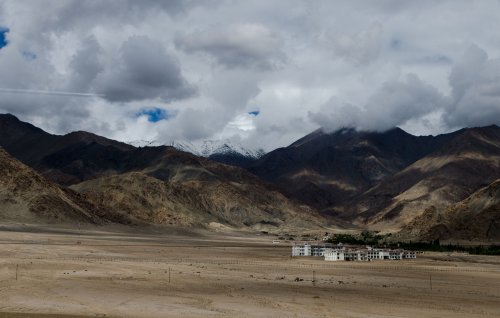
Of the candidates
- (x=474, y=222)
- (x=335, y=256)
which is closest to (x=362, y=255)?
(x=335, y=256)

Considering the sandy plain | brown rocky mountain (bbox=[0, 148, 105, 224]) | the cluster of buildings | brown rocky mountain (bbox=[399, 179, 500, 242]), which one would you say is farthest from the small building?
brown rocky mountain (bbox=[0, 148, 105, 224])

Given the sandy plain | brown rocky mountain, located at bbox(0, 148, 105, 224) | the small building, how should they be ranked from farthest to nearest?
brown rocky mountain, located at bbox(0, 148, 105, 224) < the small building < the sandy plain

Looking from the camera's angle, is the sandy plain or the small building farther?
the small building

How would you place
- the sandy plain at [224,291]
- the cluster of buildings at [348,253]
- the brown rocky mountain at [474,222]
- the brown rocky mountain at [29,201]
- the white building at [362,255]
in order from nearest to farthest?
the sandy plain at [224,291]
the white building at [362,255]
the cluster of buildings at [348,253]
the brown rocky mountain at [474,222]
the brown rocky mountain at [29,201]

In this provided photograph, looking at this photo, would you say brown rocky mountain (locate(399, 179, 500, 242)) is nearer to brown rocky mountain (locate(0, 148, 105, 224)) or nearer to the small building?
the small building

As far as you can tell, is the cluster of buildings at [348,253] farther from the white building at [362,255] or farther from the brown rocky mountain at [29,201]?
the brown rocky mountain at [29,201]

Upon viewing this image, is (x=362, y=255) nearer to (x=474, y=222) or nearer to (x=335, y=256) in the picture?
(x=335, y=256)

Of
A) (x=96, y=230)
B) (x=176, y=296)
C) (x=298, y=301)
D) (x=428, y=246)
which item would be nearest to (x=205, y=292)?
(x=176, y=296)

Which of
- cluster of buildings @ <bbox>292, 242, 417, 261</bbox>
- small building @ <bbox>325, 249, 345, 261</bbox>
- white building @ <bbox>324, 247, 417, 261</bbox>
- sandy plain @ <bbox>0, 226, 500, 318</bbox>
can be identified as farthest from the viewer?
cluster of buildings @ <bbox>292, 242, 417, 261</bbox>

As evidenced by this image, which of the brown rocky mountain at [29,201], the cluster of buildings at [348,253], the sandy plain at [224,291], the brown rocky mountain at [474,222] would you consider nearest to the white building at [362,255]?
the cluster of buildings at [348,253]

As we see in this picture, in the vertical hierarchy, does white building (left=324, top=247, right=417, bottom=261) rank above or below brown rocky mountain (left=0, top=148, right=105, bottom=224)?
below
